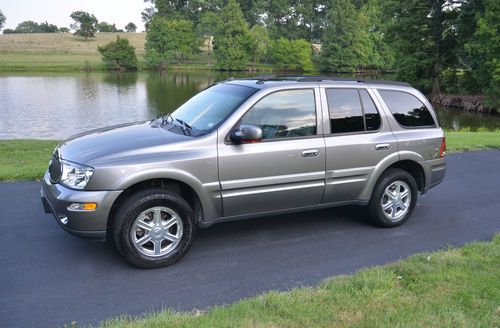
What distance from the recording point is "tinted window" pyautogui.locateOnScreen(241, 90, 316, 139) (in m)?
5.22

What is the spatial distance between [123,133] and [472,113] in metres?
38.5

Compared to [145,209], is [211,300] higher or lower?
lower

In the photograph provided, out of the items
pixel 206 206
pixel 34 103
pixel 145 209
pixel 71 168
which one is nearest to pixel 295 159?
pixel 206 206

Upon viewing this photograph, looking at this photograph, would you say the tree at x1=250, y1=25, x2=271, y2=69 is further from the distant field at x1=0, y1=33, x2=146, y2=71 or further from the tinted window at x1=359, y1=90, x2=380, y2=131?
the tinted window at x1=359, y1=90, x2=380, y2=131

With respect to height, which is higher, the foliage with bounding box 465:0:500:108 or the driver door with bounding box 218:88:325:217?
the foliage with bounding box 465:0:500:108

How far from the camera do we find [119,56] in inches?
3068

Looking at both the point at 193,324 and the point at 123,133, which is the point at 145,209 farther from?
the point at 193,324

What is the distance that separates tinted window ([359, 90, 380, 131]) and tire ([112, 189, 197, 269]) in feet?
8.20

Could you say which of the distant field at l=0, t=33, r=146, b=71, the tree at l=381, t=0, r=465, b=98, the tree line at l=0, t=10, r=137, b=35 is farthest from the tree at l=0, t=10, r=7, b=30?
the tree at l=381, t=0, r=465, b=98

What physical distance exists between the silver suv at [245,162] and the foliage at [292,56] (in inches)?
3149

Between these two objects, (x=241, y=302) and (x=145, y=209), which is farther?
(x=145, y=209)

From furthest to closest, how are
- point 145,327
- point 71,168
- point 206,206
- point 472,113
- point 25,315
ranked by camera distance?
point 472,113 < point 206,206 < point 71,168 < point 25,315 < point 145,327

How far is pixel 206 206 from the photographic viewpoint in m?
4.93

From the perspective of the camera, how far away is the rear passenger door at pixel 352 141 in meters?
5.57
